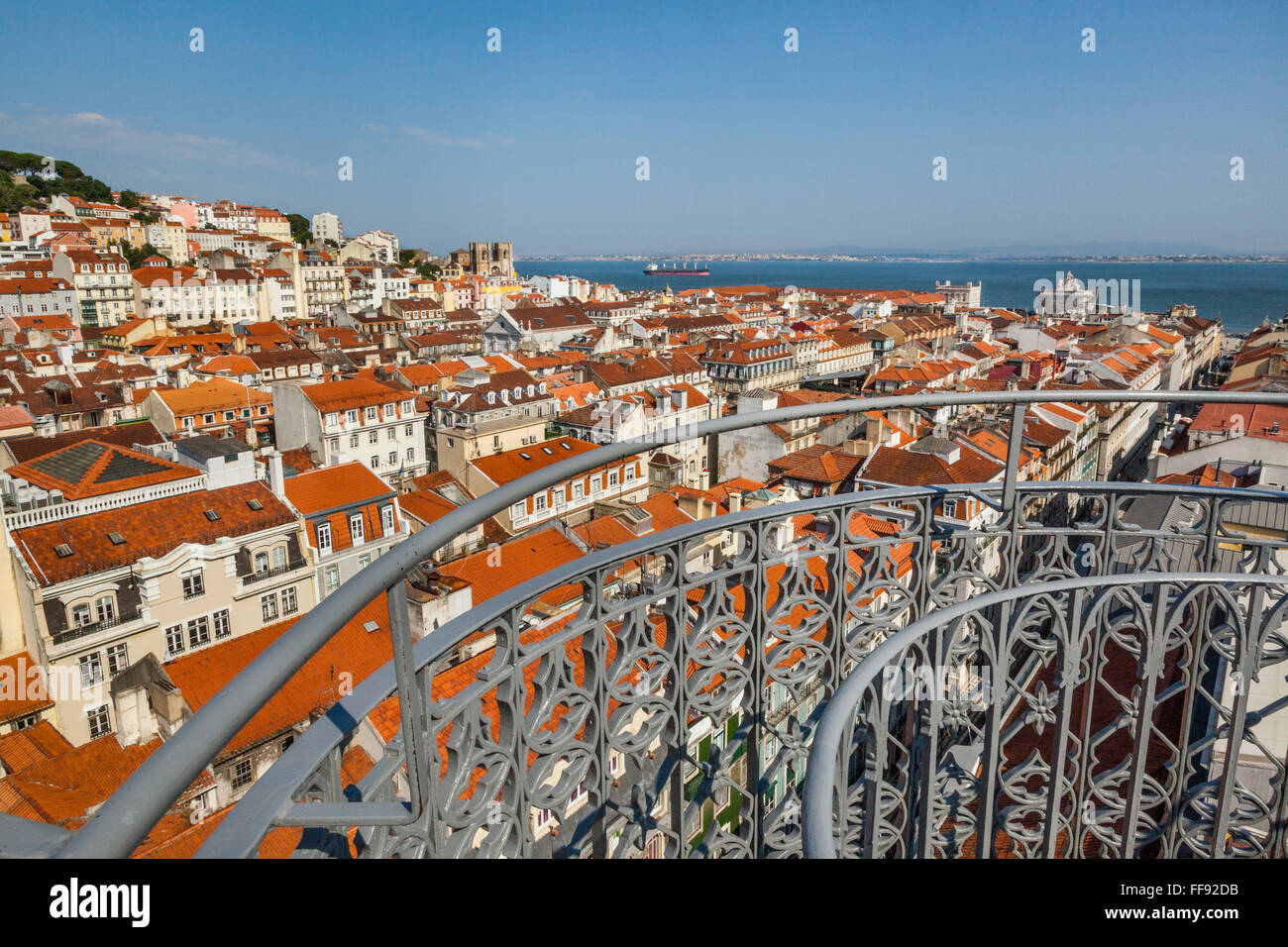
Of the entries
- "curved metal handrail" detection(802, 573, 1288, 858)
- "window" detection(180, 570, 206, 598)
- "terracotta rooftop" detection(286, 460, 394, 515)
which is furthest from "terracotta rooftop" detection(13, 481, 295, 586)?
"curved metal handrail" detection(802, 573, 1288, 858)

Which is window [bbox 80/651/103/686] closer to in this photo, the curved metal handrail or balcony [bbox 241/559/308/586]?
balcony [bbox 241/559/308/586]

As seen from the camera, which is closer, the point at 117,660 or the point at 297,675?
the point at 297,675


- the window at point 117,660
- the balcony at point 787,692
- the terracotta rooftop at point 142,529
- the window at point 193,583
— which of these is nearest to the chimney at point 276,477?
the terracotta rooftop at point 142,529

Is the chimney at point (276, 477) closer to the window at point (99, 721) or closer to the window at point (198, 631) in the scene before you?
the window at point (198, 631)

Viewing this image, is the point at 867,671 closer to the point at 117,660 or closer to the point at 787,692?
the point at 787,692

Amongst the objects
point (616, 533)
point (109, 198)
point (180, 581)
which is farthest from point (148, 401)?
point (109, 198)

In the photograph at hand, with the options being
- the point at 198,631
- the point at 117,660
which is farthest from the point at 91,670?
the point at 198,631

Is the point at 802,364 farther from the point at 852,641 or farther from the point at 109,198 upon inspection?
the point at 109,198
